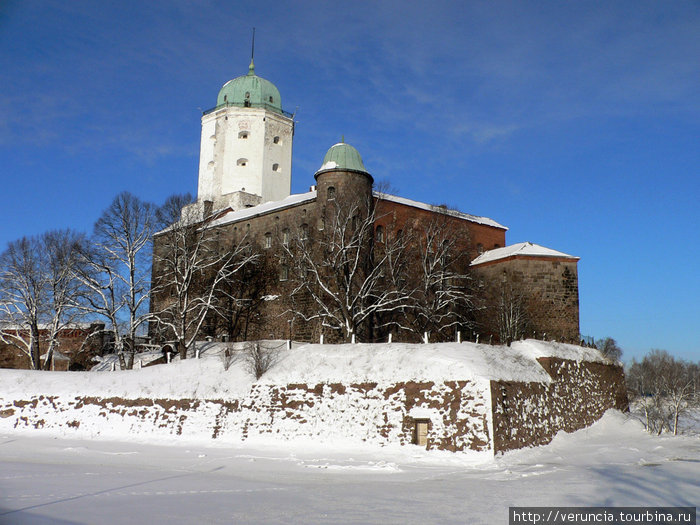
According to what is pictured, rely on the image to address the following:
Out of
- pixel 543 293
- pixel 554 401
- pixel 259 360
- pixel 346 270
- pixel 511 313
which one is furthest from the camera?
pixel 543 293

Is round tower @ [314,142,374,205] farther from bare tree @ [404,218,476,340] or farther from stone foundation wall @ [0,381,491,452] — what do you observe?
stone foundation wall @ [0,381,491,452]

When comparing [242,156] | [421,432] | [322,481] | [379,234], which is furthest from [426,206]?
[322,481]

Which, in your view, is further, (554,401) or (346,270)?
(346,270)

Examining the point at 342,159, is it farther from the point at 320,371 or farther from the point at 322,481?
the point at 322,481

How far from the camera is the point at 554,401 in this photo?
22.6 meters

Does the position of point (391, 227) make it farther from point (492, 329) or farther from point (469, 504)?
point (469, 504)

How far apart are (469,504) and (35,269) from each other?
99.3 ft

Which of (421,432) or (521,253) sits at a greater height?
(521,253)

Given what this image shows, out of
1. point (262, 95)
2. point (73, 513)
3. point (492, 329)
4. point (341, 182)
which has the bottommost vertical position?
point (73, 513)

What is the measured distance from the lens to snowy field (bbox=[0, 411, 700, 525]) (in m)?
10.5

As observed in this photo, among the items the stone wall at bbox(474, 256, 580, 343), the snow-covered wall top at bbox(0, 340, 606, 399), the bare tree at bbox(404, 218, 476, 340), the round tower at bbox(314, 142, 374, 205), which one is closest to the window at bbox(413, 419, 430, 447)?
the snow-covered wall top at bbox(0, 340, 606, 399)

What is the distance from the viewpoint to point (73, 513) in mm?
10164

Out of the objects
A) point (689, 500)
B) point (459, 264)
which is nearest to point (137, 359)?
point (459, 264)

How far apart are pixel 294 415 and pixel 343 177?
17823mm
